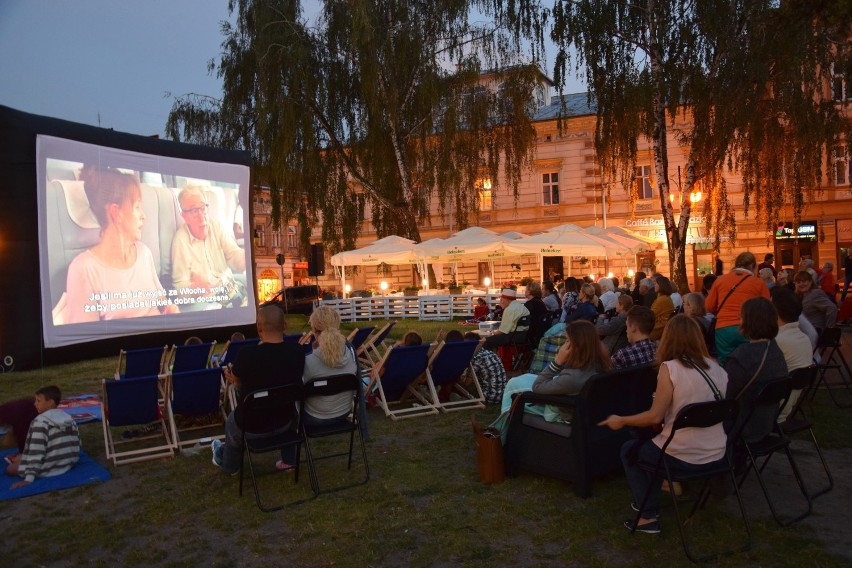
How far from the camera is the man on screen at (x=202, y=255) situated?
13.6m

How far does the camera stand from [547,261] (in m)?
31.9

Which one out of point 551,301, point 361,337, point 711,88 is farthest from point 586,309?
point 711,88

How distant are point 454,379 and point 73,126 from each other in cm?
895

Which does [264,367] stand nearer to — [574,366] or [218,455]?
[218,455]

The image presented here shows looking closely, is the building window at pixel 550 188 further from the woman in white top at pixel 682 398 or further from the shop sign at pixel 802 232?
the woman in white top at pixel 682 398

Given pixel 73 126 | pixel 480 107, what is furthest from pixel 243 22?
pixel 73 126

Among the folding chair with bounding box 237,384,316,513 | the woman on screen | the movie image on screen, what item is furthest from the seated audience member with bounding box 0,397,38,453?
the woman on screen

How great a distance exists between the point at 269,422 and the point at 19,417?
246cm

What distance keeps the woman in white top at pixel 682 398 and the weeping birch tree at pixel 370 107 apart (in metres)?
17.7

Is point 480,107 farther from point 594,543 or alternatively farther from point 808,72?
point 594,543

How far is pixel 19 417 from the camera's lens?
5773mm

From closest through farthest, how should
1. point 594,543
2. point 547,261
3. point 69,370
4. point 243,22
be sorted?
point 594,543 → point 69,370 → point 243,22 → point 547,261

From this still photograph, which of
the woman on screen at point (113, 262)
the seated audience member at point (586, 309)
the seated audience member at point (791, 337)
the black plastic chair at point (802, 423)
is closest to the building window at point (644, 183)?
the seated audience member at point (586, 309)

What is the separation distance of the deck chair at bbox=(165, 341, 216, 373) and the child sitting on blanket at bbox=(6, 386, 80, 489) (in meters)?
2.37
